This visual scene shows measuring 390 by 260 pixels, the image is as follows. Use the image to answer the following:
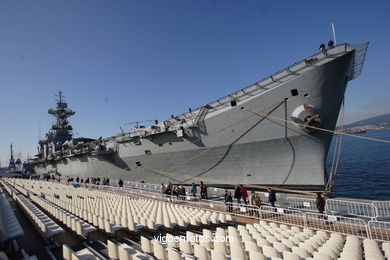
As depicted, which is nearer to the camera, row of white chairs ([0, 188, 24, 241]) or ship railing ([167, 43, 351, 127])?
row of white chairs ([0, 188, 24, 241])

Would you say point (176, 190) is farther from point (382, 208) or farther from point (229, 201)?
point (382, 208)

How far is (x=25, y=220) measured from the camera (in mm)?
8383

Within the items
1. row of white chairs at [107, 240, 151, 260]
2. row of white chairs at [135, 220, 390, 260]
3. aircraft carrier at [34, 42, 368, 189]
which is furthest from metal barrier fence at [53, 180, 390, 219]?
row of white chairs at [107, 240, 151, 260]

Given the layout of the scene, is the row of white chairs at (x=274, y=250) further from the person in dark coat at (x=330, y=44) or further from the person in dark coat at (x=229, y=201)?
the person in dark coat at (x=330, y=44)

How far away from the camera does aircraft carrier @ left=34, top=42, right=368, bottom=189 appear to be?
12.1m

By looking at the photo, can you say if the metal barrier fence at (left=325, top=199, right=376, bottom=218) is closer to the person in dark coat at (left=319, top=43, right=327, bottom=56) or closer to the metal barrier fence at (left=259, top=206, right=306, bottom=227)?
the metal barrier fence at (left=259, top=206, right=306, bottom=227)

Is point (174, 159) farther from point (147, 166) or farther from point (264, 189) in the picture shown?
point (264, 189)

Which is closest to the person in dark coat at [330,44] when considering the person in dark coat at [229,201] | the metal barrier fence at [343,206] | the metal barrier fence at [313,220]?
the metal barrier fence at [343,206]

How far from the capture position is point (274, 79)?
42.8 ft

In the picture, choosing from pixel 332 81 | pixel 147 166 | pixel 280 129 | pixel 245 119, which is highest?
pixel 332 81

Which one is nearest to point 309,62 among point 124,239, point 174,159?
point 174,159

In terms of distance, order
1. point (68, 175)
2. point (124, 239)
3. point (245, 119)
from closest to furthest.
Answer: point (124, 239) < point (245, 119) < point (68, 175)

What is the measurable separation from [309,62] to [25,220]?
1574cm

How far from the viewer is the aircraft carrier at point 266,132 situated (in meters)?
12.1
